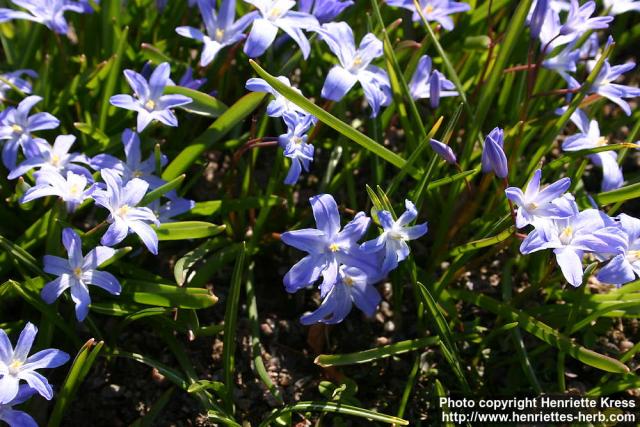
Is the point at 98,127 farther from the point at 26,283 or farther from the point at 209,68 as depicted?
the point at 26,283

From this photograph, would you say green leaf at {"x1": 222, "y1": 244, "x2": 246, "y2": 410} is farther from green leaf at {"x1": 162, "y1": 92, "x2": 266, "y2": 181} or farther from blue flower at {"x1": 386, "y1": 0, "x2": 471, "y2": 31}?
blue flower at {"x1": 386, "y1": 0, "x2": 471, "y2": 31}

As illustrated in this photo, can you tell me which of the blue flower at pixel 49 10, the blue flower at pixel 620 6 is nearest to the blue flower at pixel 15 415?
the blue flower at pixel 49 10

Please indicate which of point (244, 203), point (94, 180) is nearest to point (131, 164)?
point (94, 180)

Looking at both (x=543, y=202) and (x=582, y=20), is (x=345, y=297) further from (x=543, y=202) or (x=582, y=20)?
(x=582, y=20)

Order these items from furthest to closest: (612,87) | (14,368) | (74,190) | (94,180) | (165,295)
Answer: (612,87) → (94,180) → (165,295) → (74,190) → (14,368)

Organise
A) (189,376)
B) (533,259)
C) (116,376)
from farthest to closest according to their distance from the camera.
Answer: (533,259) → (116,376) → (189,376)

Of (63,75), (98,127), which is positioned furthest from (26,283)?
(63,75)
